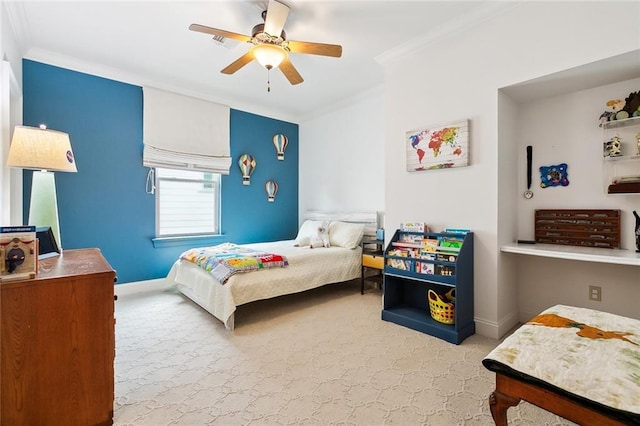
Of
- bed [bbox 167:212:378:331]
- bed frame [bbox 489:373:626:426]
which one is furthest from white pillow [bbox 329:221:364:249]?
bed frame [bbox 489:373:626:426]

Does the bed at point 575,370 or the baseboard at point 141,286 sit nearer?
the bed at point 575,370

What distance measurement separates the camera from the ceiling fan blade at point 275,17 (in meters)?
2.13

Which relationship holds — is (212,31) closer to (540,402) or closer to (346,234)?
(346,234)

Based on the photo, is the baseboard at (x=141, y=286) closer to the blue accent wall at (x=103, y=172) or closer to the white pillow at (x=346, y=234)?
the blue accent wall at (x=103, y=172)

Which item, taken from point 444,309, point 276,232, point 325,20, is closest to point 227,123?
point 276,232

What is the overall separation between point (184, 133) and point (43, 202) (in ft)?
7.75

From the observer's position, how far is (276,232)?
5.34m

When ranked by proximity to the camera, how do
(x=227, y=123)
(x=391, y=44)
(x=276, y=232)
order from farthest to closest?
(x=276, y=232) → (x=227, y=123) → (x=391, y=44)

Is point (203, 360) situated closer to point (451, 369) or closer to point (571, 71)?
point (451, 369)

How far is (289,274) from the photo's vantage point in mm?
3145

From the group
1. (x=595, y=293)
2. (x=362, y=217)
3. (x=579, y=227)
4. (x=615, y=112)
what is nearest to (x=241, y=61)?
(x=362, y=217)

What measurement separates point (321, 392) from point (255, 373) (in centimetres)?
49

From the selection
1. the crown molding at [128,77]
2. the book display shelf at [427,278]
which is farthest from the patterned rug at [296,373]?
the crown molding at [128,77]

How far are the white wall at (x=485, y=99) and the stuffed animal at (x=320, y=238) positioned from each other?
1.10 meters
